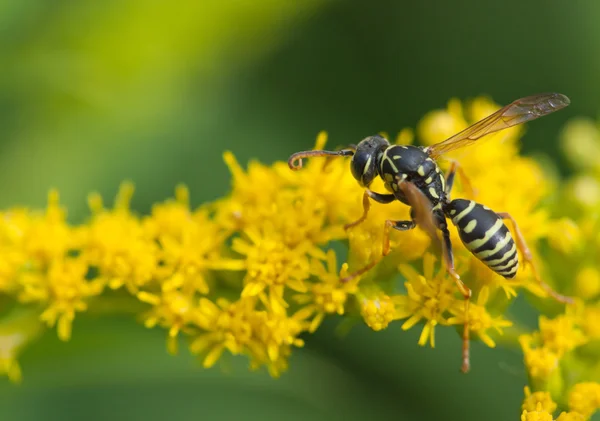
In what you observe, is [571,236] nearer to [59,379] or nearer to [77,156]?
[59,379]

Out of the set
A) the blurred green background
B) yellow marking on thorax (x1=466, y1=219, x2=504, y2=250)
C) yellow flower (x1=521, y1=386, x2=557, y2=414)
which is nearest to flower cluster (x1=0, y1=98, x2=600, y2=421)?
yellow flower (x1=521, y1=386, x2=557, y2=414)

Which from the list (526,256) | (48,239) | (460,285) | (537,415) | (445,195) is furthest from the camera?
(48,239)

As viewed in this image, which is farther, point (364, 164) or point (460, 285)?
point (364, 164)

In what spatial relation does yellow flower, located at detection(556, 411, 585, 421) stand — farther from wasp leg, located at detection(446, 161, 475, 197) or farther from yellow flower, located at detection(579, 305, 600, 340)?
wasp leg, located at detection(446, 161, 475, 197)

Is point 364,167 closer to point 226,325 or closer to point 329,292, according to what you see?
point 329,292

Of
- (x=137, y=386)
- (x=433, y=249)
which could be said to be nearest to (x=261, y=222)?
(x=433, y=249)

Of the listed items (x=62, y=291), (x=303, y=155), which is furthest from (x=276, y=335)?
(x=62, y=291)

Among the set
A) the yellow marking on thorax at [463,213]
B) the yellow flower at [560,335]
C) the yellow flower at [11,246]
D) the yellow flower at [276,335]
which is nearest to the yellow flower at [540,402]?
the yellow flower at [560,335]
